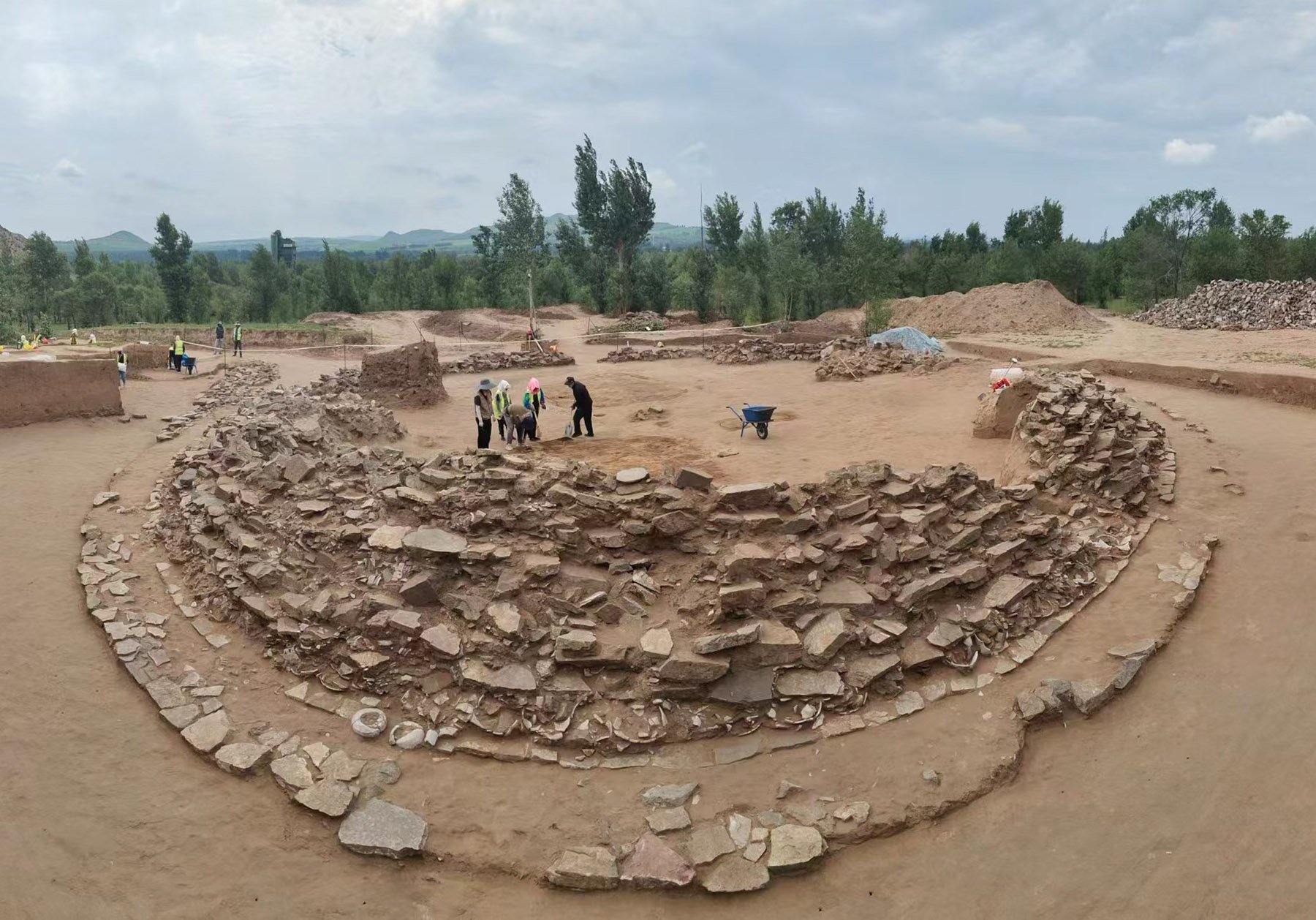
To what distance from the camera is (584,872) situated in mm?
4652

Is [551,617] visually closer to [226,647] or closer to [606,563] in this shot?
[606,563]

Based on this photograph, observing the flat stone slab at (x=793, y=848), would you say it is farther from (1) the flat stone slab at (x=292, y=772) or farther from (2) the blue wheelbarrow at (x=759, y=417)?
(2) the blue wheelbarrow at (x=759, y=417)

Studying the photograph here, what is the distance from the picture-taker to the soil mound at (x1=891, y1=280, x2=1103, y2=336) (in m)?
32.4

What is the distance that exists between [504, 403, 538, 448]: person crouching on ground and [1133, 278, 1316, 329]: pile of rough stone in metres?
27.6

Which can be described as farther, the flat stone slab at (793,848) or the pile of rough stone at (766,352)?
the pile of rough stone at (766,352)

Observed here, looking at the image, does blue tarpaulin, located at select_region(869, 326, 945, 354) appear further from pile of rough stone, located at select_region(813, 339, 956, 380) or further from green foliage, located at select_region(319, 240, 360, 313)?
green foliage, located at select_region(319, 240, 360, 313)

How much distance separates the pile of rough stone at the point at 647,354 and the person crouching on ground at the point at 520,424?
13.1 metres

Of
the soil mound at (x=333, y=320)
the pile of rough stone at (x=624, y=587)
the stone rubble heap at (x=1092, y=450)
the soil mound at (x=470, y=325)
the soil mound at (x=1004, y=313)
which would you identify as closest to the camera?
the pile of rough stone at (x=624, y=587)

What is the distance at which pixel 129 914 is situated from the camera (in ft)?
14.5

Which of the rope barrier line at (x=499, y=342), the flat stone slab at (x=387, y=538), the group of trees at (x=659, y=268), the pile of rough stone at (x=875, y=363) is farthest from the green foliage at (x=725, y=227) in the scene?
the flat stone slab at (x=387, y=538)

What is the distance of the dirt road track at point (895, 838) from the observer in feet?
14.8

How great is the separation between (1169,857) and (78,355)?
1899 cm

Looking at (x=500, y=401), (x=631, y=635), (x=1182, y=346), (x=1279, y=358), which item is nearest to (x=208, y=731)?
(x=631, y=635)

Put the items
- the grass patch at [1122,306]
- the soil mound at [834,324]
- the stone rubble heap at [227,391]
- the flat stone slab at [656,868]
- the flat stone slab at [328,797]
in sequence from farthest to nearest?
the grass patch at [1122,306]
the soil mound at [834,324]
the stone rubble heap at [227,391]
the flat stone slab at [328,797]
the flat stone slab at [656,868]
